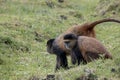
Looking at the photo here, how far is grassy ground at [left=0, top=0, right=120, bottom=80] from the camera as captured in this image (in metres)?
6.35

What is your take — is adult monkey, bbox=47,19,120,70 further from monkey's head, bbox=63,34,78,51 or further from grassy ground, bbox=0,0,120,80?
grassy ground, bbox=0,0,120,80

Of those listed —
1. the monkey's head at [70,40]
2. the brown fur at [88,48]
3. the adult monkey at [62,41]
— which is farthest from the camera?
the adult monkey at [62,41]

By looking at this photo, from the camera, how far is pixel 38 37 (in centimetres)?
1264

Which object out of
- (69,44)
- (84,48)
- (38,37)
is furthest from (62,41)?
(38,37)

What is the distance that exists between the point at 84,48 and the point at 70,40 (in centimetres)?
43

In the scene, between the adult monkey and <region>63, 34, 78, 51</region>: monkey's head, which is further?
the adult monkey

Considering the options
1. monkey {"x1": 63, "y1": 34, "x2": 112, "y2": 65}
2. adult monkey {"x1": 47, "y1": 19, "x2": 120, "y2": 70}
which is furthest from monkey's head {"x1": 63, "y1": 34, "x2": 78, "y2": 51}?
adult monkey {"x1": 47, "y1": 19, "x2": 120, "y2": 70}

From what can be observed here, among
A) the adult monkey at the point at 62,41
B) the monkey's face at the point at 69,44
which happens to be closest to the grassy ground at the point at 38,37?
the adult monkey at the point at 62,41

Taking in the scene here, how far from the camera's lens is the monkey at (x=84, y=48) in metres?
6.94

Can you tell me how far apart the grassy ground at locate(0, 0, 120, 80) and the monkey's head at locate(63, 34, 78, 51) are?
0.56m

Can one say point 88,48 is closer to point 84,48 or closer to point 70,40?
point 84,48

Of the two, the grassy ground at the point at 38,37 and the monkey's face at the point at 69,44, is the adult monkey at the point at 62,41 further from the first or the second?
the grassy ground at the point at 38,37

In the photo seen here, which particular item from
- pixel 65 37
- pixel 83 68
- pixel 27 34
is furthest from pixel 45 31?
pixel 83 68

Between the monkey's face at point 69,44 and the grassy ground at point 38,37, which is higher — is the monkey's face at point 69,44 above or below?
above
